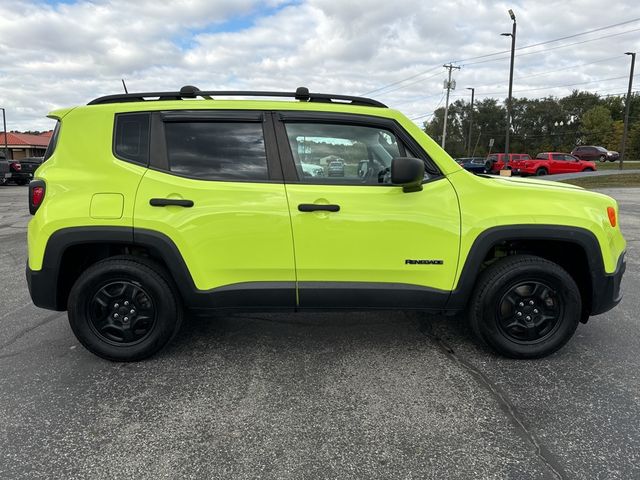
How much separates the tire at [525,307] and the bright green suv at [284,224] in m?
0.01

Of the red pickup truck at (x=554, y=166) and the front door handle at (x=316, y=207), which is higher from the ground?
the front door handle at (x=316, y=207)

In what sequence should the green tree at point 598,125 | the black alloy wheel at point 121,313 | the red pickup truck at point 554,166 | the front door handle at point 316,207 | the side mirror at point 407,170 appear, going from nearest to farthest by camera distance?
the side mirror at point 407,170
the front door handle at point 316,207
the black alloy wheel at point 121,313
the red pickup truck at point 554,166
the green tree at point 598,125

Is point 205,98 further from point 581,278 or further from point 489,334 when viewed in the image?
point 581,278

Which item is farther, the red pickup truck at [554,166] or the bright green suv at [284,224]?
the red pickup truck at [554,166]

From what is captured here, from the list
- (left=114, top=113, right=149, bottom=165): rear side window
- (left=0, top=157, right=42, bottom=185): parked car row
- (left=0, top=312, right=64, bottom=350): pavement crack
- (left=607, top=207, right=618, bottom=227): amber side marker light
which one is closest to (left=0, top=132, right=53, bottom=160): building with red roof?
(left=0, top=157, right=42, bottom=185): parked car row

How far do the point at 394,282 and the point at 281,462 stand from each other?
141 centimetres

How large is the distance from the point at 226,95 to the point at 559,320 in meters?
2.93

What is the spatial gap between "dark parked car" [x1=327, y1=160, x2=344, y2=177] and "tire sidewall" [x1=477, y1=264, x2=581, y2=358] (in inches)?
52.5

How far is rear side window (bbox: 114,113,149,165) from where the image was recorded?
317 centimetres

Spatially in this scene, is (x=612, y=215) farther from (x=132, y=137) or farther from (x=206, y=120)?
(x=132, y=137)

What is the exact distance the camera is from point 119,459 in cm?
229

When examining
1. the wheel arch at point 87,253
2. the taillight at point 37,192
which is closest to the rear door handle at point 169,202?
the wheel arch at point 87,253

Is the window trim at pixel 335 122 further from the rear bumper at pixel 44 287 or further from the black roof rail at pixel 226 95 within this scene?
the rear bumper at pixel 44 287

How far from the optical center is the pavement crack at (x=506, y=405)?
2.26 meters
